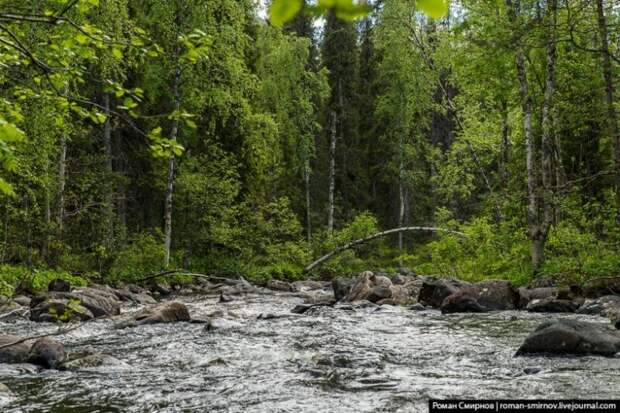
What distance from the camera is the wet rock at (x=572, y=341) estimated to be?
6.68 meters

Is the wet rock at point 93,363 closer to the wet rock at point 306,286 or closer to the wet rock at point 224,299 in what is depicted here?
the wet rock at point 224,299

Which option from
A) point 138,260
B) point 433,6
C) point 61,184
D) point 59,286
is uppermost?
point 61,184

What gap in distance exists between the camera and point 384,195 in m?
43.3

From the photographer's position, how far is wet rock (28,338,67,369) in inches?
270

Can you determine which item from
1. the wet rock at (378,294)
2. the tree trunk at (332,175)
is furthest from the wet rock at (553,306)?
the tree trunk at (332,175)

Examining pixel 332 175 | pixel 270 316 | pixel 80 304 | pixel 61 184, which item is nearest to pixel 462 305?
pixel 270 316

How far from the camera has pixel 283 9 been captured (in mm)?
1485

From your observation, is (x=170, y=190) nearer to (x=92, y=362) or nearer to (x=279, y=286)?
(x=279, y=286)

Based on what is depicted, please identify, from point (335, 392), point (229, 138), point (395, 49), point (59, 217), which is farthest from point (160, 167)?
point (335, 392)

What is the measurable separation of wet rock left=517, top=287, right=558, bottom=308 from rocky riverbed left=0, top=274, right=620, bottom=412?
0.96 metres

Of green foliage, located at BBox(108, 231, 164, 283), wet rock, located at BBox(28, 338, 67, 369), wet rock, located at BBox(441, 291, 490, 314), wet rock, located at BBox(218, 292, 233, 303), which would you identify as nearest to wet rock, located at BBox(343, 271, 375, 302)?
wet rock, located at BBox(441, 291, 490, 314)

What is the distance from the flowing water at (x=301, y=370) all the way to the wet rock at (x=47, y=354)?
0.84ft

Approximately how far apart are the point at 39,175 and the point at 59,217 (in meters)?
2.04

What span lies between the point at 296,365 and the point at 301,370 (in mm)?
316
